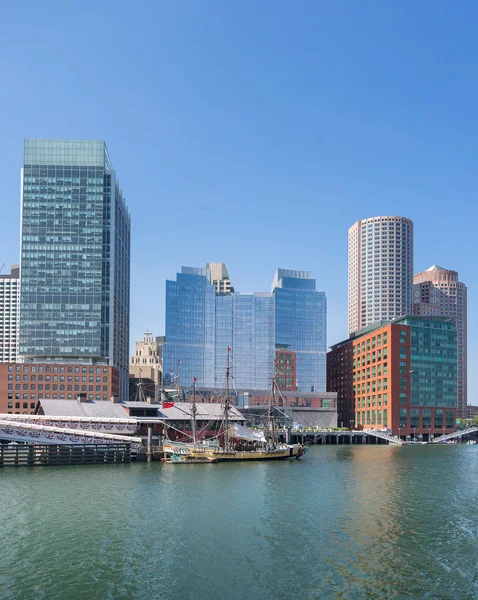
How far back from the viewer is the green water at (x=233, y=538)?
45.5 m

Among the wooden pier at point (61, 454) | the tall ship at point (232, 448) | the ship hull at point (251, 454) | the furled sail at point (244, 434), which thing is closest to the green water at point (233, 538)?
the wooden pier at point (61, 454)

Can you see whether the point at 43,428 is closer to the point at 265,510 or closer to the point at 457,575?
the point at 265,510

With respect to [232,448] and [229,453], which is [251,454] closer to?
[229,453]

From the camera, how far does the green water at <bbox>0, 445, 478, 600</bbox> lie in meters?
45.5

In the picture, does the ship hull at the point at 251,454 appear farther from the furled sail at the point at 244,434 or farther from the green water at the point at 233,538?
the green water at the point at 233,538

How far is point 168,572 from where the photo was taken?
159ft

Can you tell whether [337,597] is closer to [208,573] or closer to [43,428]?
[208,573]

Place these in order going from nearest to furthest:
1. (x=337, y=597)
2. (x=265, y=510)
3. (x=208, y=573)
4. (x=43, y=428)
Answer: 1. (x=337, y=597)
2. (x=208, y=573)
3. (x=265, y=510)
4. (x=43, y=428)

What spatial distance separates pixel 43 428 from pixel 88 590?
8385 cm

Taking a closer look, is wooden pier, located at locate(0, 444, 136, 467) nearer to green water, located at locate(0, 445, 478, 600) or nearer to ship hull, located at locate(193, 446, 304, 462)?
green water, located at locate(0, 445, 478, 600)

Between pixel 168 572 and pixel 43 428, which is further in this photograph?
pixel 43 428

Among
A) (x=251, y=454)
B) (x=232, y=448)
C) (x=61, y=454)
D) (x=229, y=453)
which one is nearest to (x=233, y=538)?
(x=61, y=454)

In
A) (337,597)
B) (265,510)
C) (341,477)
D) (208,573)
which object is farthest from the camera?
(341,477)

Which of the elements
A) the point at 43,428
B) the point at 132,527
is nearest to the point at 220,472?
the point at 43,428
